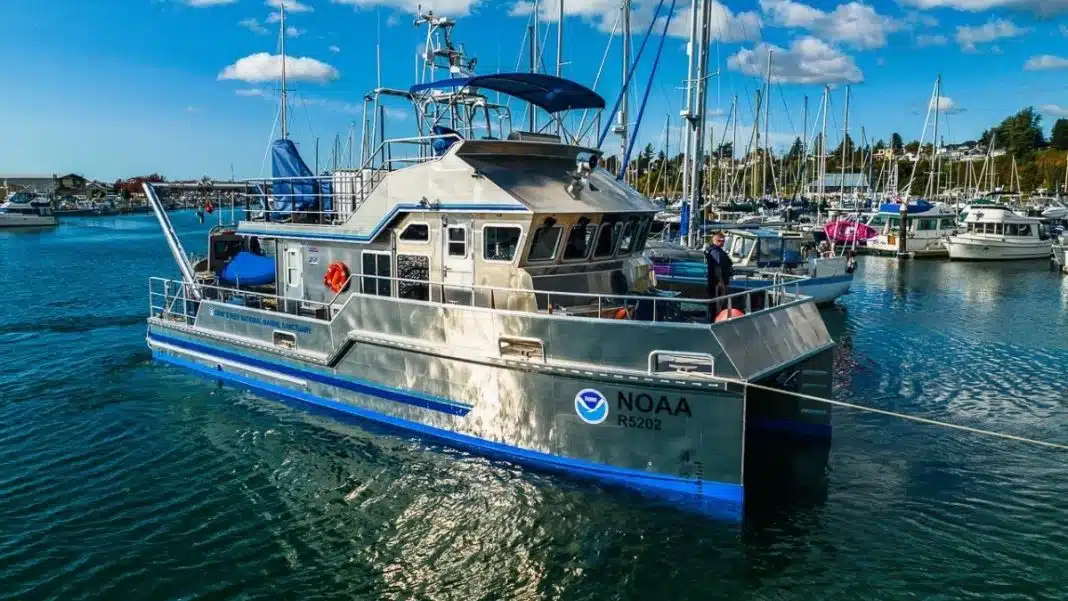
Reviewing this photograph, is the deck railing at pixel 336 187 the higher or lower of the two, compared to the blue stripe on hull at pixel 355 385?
higher

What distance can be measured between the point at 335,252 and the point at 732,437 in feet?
26.2

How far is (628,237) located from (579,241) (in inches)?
51.1

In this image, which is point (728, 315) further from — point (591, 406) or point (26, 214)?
point (26, 214)

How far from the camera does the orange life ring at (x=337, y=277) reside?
13.4 meters

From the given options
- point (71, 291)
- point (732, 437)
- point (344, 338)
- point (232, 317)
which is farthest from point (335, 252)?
point (71, 291)

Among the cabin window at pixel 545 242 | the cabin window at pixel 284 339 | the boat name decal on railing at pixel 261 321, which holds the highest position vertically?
the cabin window at pixel 545 242

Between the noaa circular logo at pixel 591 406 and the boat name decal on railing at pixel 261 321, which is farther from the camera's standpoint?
the boat name decal on railing at pixel 261 321

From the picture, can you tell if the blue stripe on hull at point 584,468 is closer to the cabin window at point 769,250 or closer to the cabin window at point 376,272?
the cabin window at point 376,272

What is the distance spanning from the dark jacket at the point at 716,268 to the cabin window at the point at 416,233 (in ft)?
15.5

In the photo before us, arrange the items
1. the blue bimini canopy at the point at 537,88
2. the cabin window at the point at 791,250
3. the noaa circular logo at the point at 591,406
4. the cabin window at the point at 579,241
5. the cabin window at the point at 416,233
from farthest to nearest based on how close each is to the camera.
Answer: the cabin window at the point at 791,250, the cabin window at the point at 416,233, the blue bimini canopy at the point at 537,88, the cabin window at the point at 579,241, the noaa circular logo at the point at 591,406

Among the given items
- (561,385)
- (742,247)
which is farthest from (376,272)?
(742,247)

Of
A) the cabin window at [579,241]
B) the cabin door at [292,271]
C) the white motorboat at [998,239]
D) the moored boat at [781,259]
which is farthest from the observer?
the white motorboat at [998,239]

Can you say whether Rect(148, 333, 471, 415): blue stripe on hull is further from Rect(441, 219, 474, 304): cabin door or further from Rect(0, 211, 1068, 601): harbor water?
Rect(441, 219, 474, 304): cabin door

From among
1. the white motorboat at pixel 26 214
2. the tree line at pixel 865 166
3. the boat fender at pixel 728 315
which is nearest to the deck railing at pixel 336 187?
the boat fender at pixel 728 315
